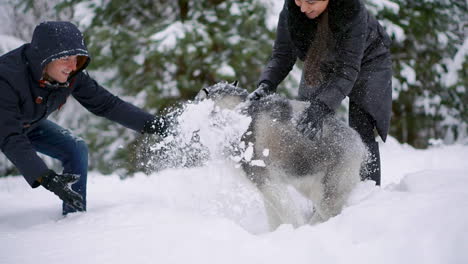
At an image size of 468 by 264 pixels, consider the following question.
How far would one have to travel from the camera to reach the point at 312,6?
203 centimetres

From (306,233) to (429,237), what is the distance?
0.51 metres

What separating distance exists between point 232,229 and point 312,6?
4.11 ft

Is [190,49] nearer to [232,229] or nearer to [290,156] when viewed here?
[290,156]

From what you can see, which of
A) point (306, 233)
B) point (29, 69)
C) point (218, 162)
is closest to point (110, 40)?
point (29, 69)

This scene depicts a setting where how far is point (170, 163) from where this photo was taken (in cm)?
268

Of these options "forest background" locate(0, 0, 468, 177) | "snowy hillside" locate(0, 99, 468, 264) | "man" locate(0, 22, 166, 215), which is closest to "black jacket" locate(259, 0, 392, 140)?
"snowy hillside" locate(0, 99, 468, 264)

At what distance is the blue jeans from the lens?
8.80ft

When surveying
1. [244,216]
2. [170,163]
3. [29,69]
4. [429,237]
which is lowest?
[244,216]

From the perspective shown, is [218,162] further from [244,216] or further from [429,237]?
[429,237]

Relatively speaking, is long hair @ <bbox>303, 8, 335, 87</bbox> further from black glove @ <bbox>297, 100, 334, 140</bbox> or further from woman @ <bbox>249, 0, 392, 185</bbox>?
black glove @ <bbox>297, 100, 334, 140</bbox>

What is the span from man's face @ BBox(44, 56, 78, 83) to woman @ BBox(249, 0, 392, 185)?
1144 mm

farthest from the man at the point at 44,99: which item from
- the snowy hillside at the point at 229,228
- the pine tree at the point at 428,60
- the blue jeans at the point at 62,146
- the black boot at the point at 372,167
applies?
the pine tree at the point at 428,60

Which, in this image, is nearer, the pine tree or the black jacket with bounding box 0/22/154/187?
the black jacket with bounding box 0/22/154/187

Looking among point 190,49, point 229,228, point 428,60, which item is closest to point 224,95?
point 229,228
